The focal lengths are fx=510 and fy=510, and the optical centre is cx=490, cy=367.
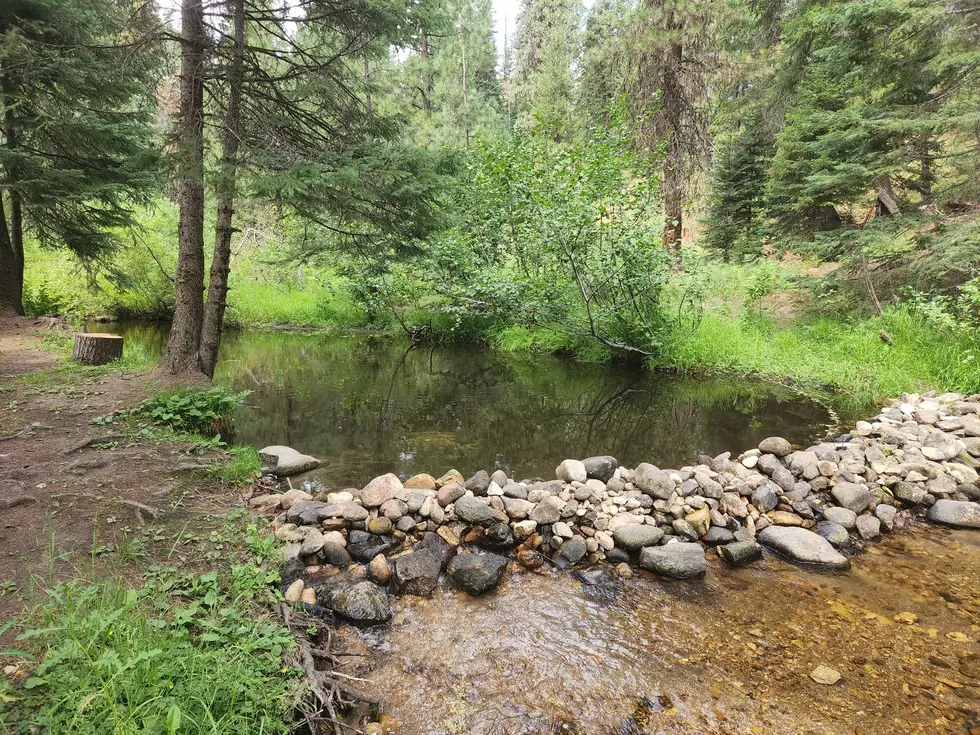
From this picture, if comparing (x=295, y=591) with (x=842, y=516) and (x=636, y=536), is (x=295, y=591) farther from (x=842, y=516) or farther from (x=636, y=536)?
(x=842, y=516)

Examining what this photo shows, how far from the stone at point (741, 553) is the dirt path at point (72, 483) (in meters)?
3.96

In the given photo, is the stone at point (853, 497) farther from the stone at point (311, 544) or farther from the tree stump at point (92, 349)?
the tree stump at point (92, 349)

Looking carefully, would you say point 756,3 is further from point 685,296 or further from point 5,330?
point 5,330

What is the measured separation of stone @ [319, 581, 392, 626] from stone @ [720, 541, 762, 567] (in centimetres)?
263

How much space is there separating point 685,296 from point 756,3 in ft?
25.0

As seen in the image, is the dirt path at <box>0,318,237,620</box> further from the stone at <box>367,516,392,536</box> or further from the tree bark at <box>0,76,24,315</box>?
the tree bark at <box>0,76,24,315</box>

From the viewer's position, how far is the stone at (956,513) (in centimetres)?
449

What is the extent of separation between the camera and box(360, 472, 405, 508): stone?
435cm

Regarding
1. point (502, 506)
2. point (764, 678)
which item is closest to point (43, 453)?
point (502, 506)

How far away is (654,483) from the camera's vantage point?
4.71 metres

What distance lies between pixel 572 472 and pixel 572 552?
104cm

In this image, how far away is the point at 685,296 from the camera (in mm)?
9773

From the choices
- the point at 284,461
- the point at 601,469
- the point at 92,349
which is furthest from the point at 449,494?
the point at 92,349

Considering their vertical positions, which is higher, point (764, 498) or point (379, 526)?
point (764, 498)
